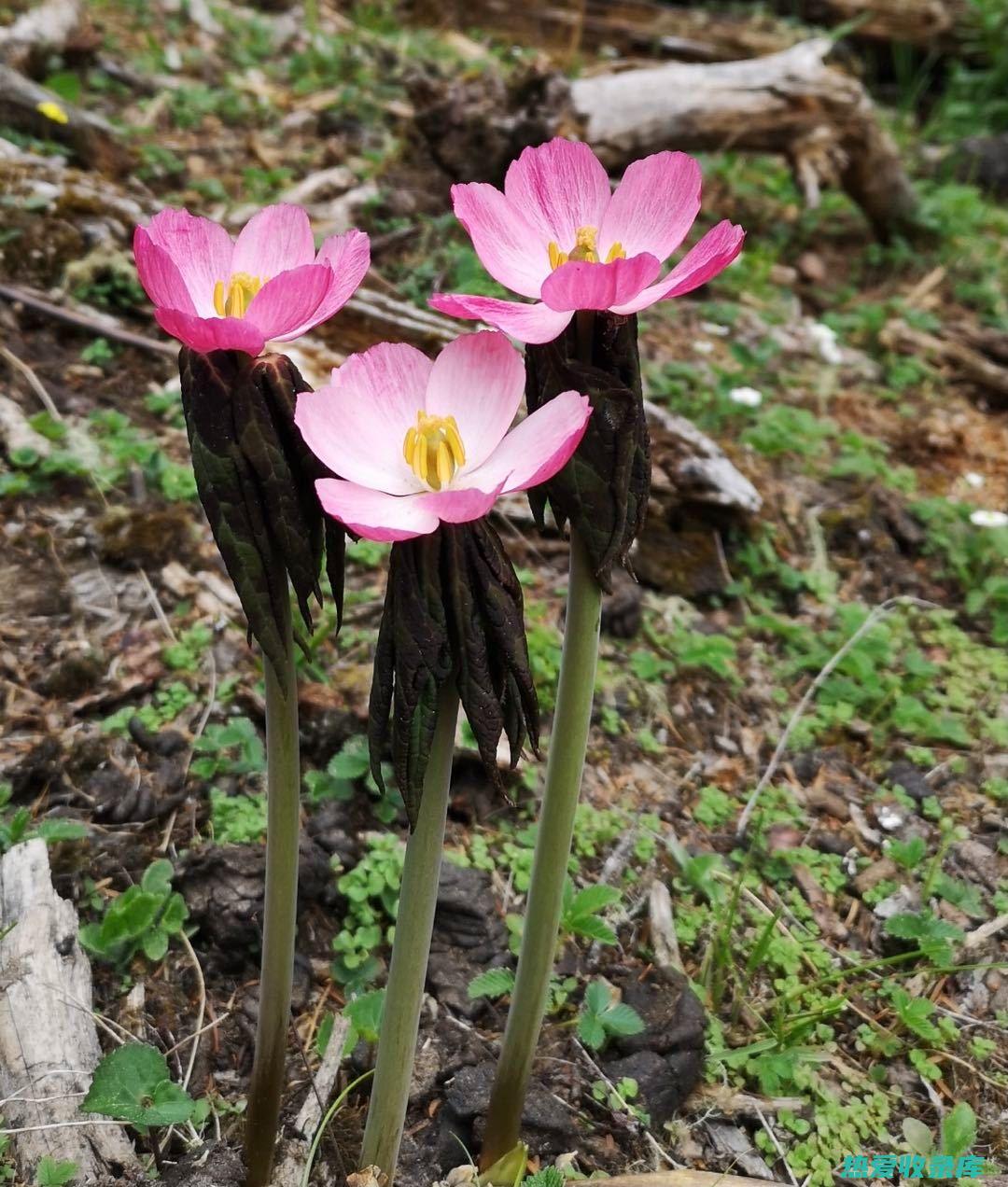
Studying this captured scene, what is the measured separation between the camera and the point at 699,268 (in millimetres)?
1020

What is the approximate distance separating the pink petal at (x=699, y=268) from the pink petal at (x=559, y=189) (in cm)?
21

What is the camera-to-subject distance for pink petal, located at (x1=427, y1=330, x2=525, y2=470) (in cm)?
108

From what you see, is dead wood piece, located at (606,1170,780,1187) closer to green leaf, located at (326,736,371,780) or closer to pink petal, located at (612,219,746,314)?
green leaf, located at (326,736,371,780)

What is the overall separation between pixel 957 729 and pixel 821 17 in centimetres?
669

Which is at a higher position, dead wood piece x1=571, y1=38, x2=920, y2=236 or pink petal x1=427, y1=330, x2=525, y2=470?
pink petal x1=427, y1=330, x2=525, y2=470

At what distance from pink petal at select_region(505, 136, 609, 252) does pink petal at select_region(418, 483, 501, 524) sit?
1.47ft

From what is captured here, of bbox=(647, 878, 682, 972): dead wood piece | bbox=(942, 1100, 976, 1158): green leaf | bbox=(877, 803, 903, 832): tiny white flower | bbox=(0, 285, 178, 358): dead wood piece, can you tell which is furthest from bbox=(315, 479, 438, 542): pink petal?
bbox=(0, 285, 178, 358): dead wood piece

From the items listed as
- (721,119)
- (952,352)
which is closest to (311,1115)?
(952,352)

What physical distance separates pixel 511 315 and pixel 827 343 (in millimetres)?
3405

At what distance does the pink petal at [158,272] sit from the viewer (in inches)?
38.8

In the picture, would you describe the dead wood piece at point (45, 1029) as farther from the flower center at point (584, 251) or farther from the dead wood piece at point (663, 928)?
the flower center at point (584, 251)

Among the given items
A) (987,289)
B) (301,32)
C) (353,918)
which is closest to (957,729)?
(353,918)

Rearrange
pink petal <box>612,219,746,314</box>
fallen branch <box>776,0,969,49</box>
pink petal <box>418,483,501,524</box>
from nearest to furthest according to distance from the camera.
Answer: pink petal <box>418,483,501,524</box>, pink petal <box>612,219,746,314</box>, fallen branch <box>776,0,969,49</box>

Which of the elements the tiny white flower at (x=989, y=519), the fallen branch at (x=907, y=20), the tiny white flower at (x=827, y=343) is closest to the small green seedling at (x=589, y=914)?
the tiny white flower at (x=989, y=519)
